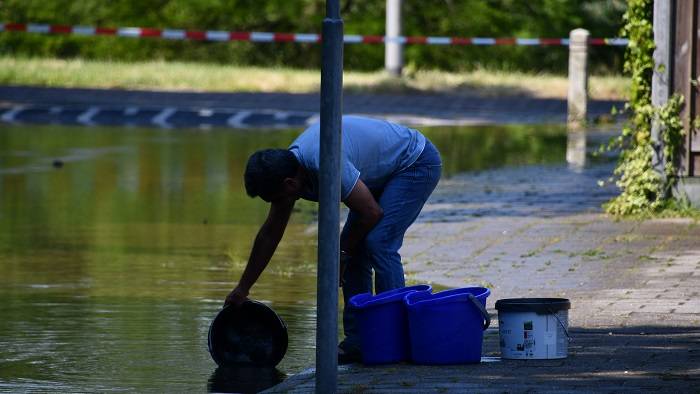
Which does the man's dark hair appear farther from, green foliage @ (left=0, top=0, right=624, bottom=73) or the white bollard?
green foliage @ (left=0, top=0, right=624, bottom=73)

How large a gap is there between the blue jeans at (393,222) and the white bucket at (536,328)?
57 cm

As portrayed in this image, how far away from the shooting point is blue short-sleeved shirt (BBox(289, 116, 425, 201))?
7117 millimetres

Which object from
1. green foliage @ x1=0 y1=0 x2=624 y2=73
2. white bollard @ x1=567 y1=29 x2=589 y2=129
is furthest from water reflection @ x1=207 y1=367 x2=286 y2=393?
green foliage @ x1=0 y1=0 x2=624 y2=73

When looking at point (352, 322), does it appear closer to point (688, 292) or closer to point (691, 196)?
point (688, 292)

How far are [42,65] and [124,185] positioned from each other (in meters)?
17.5

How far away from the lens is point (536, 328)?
286 inches

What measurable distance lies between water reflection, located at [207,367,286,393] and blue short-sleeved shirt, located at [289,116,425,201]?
844mm

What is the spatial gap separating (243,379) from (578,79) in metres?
16.7

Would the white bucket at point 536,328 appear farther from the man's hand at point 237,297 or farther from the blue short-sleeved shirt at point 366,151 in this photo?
the man's hand at point 237,297

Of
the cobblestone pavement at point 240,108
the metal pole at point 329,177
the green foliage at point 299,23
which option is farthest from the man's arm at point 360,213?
the green foliage at point 299,23

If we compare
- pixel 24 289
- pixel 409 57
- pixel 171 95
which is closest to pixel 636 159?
pixel 24 289

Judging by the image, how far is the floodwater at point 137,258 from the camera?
775 centimetres

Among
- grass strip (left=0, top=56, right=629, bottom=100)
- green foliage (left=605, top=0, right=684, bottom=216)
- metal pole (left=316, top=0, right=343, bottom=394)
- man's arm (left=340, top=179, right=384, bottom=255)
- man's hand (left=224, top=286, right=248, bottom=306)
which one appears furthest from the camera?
grass strip (left=0, top=56, right=629, bottom=100)

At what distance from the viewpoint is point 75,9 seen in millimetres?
43375
